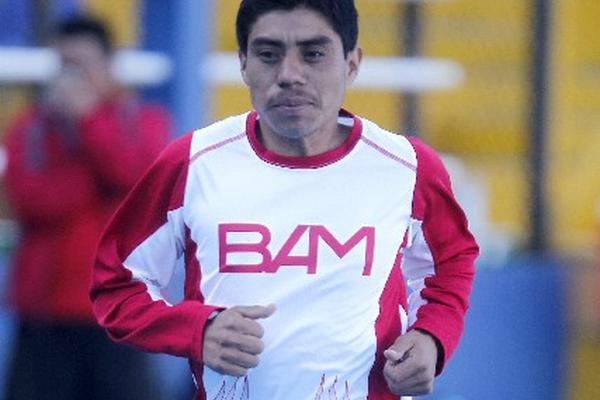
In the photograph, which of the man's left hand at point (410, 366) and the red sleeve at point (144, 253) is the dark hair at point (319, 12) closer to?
the red sleeve at point (144, 253)

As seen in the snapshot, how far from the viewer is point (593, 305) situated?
9633 mm

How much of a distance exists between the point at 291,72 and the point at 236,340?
22.3 inches

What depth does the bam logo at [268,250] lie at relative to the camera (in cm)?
450

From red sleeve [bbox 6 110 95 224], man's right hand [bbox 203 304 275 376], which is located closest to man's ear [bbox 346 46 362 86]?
man's right hand [bbox 203 304 275 376]

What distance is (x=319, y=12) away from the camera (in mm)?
4469

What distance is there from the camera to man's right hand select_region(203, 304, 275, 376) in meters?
4.30

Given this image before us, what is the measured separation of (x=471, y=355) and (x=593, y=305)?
1.96 feet

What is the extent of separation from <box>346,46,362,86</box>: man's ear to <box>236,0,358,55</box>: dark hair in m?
0.02

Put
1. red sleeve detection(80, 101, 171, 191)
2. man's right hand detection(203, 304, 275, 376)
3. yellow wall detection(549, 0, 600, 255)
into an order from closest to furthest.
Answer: man's right hand detection(203, 304, 275, 376), red sleeve detection(80, 101, 171, 191), yellow wall detection(549, 0, 600, 255)

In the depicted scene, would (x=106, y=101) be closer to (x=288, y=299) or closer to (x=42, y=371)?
(x=42, y=371)

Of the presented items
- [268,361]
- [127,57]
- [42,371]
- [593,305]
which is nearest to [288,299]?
[268,361]

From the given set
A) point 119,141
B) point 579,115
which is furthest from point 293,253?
point 579,115

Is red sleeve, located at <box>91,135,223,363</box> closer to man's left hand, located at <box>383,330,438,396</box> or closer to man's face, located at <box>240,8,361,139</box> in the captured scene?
man's face, located at <box>240,8,361,139</box>

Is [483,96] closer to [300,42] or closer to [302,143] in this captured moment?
[302,143]
